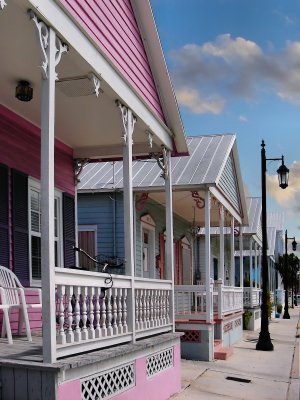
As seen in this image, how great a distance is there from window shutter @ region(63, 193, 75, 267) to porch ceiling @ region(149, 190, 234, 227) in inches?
157

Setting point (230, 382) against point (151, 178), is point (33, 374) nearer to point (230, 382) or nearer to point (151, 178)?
point (230, 382)

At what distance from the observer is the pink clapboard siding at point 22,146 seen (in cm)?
866

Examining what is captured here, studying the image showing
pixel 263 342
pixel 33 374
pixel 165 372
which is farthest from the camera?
pixel 263 342

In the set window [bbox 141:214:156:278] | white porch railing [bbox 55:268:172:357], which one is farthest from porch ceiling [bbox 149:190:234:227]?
white porch railing [bbox 55:268:172:357]

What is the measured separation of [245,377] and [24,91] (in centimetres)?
677

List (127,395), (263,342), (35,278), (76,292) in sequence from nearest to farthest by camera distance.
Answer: (76,292), (127,395), (35,278), (263,342)

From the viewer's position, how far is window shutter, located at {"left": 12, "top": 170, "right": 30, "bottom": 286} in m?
8.73

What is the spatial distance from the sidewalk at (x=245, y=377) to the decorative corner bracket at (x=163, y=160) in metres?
3.49

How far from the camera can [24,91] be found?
7590 millimetres

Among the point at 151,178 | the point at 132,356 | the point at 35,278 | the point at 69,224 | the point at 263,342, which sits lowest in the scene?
the point at 263,342

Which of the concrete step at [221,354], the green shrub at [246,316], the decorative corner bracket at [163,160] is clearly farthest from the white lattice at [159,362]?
the green shrub at [246,316]

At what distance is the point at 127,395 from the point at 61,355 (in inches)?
69.2

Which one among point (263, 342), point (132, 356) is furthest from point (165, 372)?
point (263, 342)

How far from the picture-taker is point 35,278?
30.7 feet
